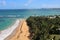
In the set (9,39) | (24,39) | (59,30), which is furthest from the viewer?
(9,39)

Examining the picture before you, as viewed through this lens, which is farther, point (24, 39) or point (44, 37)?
point (24, 39)

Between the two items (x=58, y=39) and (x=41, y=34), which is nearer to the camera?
(x=58, y=39)

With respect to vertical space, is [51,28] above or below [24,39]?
above

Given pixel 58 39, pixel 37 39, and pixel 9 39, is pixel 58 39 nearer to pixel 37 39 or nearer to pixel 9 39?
pixel 37 39

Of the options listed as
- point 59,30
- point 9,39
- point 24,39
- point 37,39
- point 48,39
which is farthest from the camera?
point 9,39

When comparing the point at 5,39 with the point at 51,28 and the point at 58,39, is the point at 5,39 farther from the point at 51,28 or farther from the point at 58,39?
the point at 58,39

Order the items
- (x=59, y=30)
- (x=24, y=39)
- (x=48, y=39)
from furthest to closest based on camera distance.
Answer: (x=24, y=39) < (x=59, y=30) < (x=48, y=39)

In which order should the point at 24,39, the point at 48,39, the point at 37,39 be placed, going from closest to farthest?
the point at 48,39 < the point at 37,39 < the point at 24,39

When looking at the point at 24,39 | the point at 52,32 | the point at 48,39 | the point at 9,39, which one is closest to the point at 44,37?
the point at 48,39

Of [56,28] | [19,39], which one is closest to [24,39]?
[19,39]
